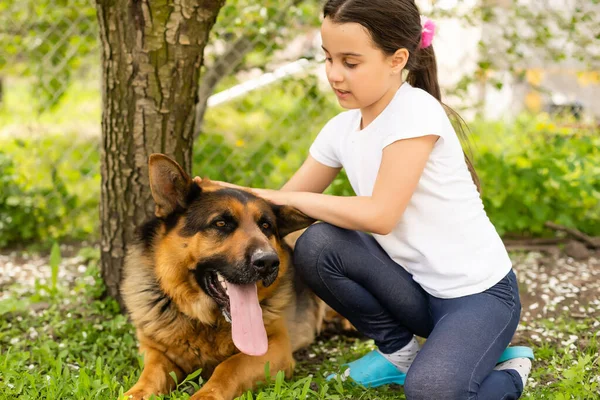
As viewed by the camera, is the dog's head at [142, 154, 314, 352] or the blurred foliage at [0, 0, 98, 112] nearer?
the dog's head at [142, 154, 314, 352]

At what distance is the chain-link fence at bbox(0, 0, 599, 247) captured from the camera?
16.7ft

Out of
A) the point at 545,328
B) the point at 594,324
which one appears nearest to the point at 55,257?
the point at 545,328

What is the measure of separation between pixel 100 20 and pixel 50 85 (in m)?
2.09

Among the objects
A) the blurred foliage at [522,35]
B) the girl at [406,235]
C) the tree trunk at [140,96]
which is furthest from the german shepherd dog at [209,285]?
the blurred foliage at [522,35]

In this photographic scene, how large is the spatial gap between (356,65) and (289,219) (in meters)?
0.84

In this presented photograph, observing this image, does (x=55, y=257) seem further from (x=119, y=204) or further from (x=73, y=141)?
(x=73, y=141)

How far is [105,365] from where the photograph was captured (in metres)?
3.22

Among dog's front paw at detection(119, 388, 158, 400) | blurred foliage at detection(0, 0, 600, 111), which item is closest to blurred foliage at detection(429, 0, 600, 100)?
blurred foliage at detection(0, 0, 600, 111)

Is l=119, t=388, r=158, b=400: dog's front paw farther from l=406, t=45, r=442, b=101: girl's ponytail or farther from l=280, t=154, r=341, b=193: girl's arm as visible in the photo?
l=406, t=45, r=442, b=101: girl's ponytail

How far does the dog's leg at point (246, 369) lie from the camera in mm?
2721

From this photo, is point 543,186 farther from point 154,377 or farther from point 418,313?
point 154,377

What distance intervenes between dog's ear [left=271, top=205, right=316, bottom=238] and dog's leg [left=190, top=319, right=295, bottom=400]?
47 centimetres

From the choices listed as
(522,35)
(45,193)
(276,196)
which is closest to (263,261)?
(276,196)

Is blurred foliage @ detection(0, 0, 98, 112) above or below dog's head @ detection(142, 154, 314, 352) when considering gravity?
above
